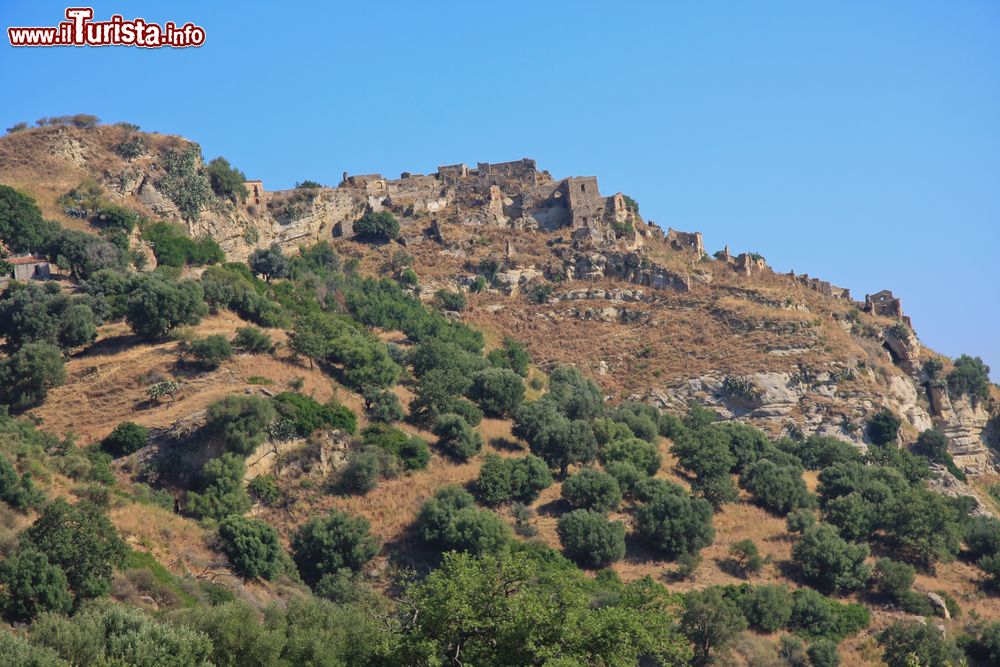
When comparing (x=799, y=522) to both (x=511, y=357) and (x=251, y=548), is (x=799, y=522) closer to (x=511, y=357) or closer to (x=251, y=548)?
(x=511, y=357)

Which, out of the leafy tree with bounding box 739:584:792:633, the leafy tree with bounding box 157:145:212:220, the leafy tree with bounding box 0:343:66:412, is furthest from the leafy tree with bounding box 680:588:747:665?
the leafy tree with bounding box 157:145:212:220

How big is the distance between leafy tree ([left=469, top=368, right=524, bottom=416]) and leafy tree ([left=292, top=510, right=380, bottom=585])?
53.8ft

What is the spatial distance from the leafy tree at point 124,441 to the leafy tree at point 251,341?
959 cm

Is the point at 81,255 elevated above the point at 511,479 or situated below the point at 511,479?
above

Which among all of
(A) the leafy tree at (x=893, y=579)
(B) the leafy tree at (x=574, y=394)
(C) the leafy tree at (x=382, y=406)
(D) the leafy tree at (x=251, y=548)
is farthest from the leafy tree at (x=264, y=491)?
(A) the leafy tree at (x=893, y=579)

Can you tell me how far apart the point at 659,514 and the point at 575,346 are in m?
26.9

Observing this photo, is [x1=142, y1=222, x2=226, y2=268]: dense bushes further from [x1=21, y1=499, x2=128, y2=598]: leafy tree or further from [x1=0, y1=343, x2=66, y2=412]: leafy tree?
[x1=21, y1=499, x2=128, y2=598]: leafy tree

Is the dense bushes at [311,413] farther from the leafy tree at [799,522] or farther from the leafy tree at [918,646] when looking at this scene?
the leafy tree at [918,646]

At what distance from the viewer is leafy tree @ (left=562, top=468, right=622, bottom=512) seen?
170 feet

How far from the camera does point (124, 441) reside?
47719mm

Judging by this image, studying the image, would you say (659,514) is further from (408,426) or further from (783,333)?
(783,333)

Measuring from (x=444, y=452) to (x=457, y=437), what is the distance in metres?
0.95

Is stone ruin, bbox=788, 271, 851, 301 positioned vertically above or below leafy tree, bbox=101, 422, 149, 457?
above

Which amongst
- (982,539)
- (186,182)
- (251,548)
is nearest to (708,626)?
(251,548)
